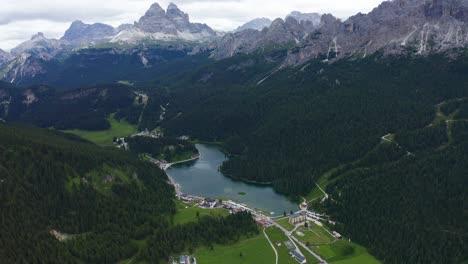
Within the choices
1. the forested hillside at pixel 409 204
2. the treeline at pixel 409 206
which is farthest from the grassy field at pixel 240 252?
the forested hillside at pixel 409 204

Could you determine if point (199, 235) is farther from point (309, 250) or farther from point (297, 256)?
point (309, 250)

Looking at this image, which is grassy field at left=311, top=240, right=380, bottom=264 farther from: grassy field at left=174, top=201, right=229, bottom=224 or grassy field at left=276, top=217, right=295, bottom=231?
grassy field at left=174, top=201, right=229, bottom=224

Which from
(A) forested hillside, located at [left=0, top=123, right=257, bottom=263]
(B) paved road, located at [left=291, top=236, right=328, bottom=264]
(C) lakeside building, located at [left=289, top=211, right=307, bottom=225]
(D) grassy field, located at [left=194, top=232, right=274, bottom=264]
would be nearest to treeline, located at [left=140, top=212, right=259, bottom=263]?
(A) forested hillside, located at [left=0, top=123, right=257, bottom=263]

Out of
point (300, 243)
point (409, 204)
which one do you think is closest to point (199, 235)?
point (300, 243)

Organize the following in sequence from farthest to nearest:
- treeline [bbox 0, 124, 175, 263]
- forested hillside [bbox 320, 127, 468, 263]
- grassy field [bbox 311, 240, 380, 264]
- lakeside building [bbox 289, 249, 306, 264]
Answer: forested hillside [bbox 320, 127, 468, 263] < lakeside building [bbox 289, 249, 306, 264] < grassy field [bbox 311, 240, 380, 264] < treeline [bbox 0, 124, 175, 263]

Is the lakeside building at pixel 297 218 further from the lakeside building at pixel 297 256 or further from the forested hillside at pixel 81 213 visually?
the lakeside building at pixel 297 256
